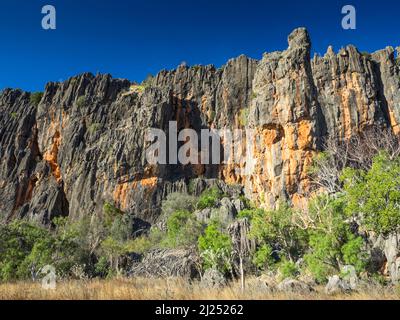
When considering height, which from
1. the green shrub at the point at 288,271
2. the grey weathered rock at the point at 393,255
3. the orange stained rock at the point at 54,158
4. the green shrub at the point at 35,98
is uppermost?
the green shrub at the point at 35,98

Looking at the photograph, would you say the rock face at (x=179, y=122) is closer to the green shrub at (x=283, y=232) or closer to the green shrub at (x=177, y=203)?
the green shrub at (x=177, y=203)

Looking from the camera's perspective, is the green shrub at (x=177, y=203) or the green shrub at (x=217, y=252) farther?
the green shrub at (x=177, y=203)

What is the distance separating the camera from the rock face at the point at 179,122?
4100cm

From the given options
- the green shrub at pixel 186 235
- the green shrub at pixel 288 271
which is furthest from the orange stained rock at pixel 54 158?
the green shrub at pixel 288 271

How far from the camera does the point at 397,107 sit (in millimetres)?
44594

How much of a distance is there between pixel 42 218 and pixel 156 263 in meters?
30.1

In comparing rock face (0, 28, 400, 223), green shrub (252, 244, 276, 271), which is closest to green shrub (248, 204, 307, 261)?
green shrub (252, 244, 276, 271)

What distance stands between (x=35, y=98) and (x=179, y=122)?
99.8 ft

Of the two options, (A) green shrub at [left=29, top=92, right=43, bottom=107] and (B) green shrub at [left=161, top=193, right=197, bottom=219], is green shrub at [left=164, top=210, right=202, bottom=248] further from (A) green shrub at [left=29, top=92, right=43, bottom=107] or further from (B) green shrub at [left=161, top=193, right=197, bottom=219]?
(A) green shrub at [left=29, top=92, right=43, bottom=107]

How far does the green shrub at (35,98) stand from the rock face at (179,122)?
801 millimetres

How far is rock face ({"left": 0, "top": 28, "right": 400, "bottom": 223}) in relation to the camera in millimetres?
41000

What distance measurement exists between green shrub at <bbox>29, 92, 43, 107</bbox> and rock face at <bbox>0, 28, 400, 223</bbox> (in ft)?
2.63
